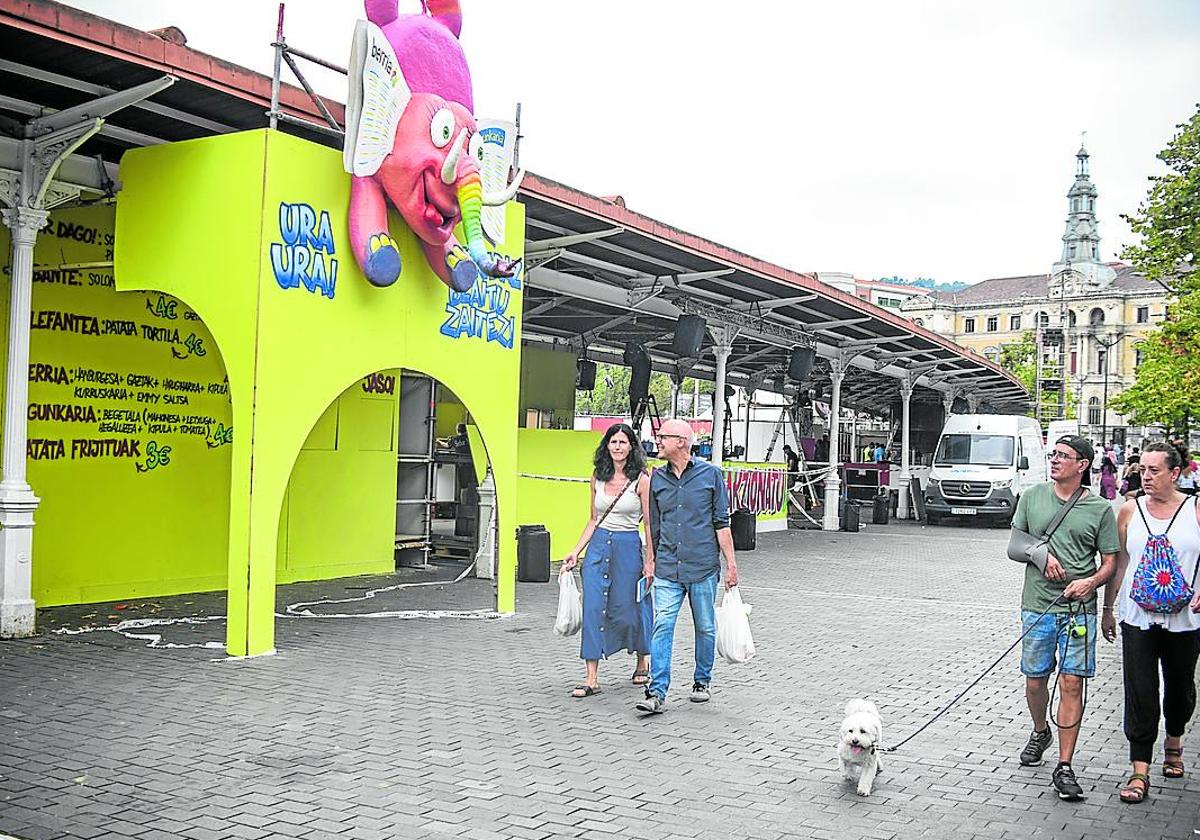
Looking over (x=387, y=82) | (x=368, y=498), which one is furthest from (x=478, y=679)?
(x=368, y=498)

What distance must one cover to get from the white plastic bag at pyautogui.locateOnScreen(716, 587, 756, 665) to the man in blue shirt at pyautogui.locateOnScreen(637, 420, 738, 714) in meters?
0.08

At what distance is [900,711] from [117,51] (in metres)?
6.33

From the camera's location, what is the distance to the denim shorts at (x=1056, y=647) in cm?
562

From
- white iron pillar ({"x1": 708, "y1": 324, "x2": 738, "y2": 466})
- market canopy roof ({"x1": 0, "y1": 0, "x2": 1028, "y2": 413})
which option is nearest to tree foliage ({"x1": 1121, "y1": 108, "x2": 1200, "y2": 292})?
market canopy roof ({"x1": 0, "y1": 0, "x2": 1028, "y2": 413})

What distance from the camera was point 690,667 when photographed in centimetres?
873

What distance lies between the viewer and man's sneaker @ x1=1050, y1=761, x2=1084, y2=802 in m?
5.43

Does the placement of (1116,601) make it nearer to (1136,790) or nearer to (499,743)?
(1136,790)

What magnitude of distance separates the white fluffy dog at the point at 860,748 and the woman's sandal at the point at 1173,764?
61.5 inches

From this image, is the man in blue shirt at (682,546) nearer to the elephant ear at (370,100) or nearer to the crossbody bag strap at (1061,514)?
the crossbody bag strap at (1061,514)

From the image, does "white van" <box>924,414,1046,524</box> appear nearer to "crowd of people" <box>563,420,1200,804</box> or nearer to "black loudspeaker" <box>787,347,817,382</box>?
"black loudspeaker" <box>787,347,817,382</box>

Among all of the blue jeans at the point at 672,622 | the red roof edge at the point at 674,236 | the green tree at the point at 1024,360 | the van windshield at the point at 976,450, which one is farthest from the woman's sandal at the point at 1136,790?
the green tree at the point at 1024,360

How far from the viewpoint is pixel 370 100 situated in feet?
27.9

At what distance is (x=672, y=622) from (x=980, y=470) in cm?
2070

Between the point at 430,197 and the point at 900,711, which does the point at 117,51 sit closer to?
the point at 430,197
